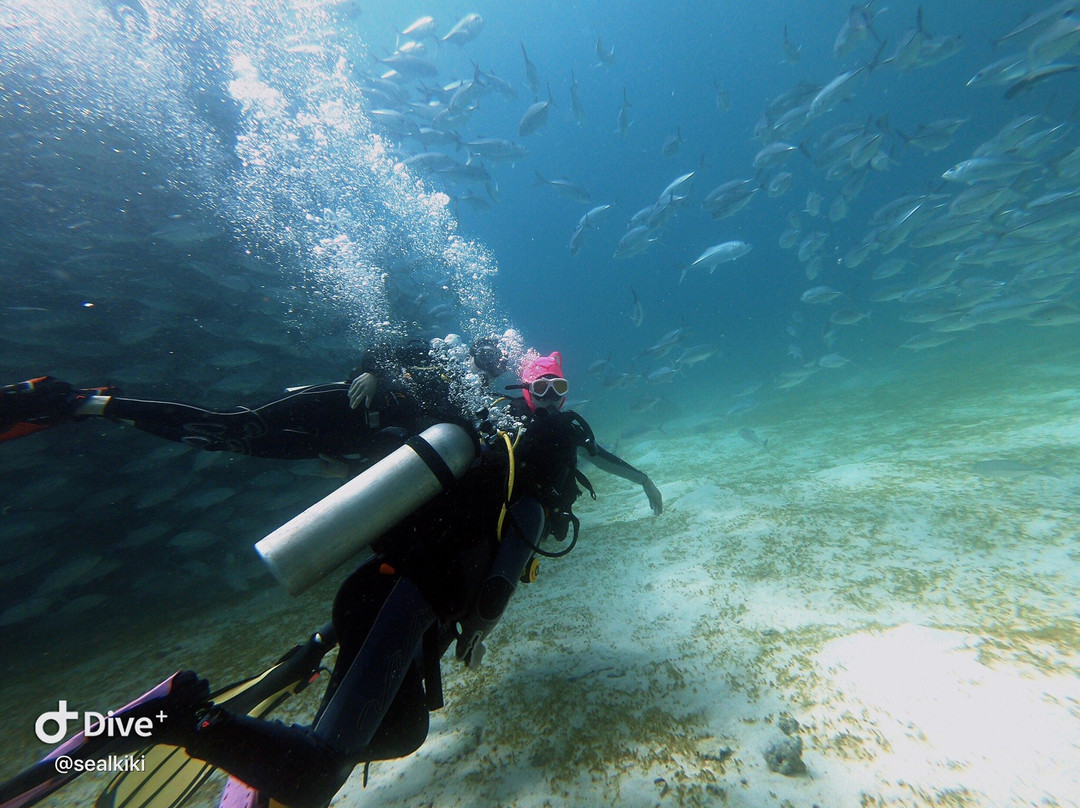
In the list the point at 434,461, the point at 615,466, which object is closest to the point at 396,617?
the point at 434,461

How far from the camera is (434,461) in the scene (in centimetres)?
206

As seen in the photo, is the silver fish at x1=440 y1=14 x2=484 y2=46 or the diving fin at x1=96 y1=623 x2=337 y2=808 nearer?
the diving fin at x1=96 y1=623 x2=337 y2=808

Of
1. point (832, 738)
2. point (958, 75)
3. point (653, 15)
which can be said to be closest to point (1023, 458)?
point (832, 738)

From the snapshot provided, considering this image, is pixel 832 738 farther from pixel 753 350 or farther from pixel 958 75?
pixel 958 75

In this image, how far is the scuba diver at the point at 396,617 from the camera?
134cm

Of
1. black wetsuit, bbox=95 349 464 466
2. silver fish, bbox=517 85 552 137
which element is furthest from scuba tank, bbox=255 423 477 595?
silver fish, bbox=517 85 552 137

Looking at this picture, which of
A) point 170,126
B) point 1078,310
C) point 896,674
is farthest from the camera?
point 1078,310

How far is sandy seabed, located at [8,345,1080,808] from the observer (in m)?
1.75

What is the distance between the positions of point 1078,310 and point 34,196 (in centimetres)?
2382

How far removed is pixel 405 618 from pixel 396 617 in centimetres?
4

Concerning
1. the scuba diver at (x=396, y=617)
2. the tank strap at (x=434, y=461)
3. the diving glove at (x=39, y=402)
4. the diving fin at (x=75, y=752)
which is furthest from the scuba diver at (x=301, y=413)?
the diving fin at (x=75, y=752)

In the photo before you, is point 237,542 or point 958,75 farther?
→ point 958,75

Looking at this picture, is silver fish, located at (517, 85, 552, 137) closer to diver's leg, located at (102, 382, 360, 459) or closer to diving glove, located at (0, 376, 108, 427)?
diver's leg, located at (102, 382, 360, 459)

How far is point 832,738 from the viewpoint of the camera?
1895 millimetres
